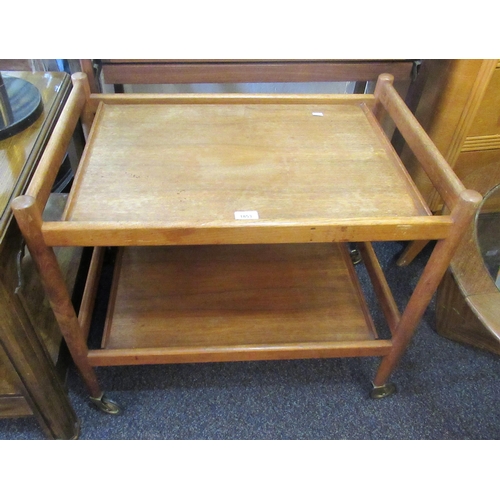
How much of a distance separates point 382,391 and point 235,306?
0.37m

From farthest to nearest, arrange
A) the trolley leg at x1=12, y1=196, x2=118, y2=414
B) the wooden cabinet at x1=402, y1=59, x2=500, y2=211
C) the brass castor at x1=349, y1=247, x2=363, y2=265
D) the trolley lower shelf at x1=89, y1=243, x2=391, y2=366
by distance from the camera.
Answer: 1. the brass castor at x1=349, y1=247, x2=363, y2=265
2. the wooden cabinet at x1=402, y1=59, x2=500, y2=211
3. the trolley lower shelf at x1=89, y1=243, x2=391, y2=366
4. the trolley leg at x1=12, y1=196, x2=118, y2=414

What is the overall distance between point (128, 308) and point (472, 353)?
81cm

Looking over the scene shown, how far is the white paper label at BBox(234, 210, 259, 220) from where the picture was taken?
65cm

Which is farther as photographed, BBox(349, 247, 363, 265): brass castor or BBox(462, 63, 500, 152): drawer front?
BBox(349, 247, 363, 265): brass castor

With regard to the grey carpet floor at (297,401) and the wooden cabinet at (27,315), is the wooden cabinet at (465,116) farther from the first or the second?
the wooden cabinet at (27,315)

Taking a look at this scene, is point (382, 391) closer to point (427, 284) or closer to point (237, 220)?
point (427, 284)

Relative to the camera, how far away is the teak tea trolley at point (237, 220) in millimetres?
637

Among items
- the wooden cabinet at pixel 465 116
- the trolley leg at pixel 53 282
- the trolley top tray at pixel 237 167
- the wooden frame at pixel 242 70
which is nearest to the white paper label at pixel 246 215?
the trolley top tray at pixel 237 167

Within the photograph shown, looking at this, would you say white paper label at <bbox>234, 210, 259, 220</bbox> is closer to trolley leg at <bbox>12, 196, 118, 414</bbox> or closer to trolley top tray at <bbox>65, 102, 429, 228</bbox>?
trolley top tray at <bbox>65, 102, 429, 228</bbox>

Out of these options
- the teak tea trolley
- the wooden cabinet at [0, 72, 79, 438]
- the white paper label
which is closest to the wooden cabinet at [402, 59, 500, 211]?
the teak tea trolley

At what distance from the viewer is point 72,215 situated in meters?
0.66

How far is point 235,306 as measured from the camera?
927mm

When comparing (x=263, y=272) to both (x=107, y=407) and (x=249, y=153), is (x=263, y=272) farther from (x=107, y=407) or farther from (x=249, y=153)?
(x=107, y=407)

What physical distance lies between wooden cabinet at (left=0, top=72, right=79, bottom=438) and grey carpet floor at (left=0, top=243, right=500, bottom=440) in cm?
12
